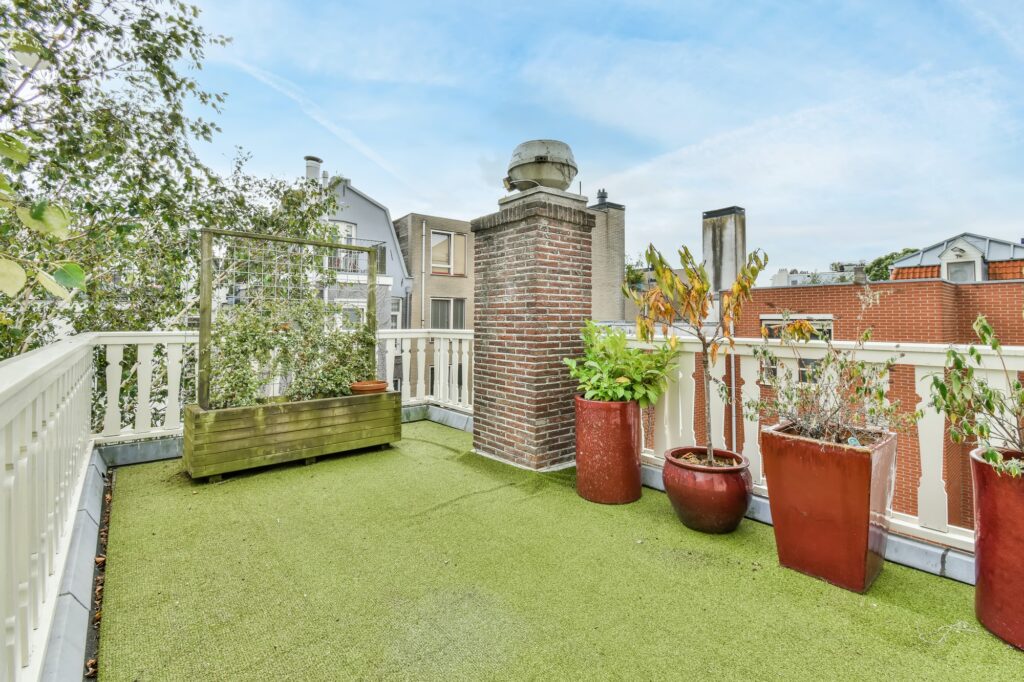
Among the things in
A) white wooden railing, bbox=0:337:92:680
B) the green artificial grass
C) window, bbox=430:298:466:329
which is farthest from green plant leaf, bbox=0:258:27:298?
window, bbox=430:298:466:329

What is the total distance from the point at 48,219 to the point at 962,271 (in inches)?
728

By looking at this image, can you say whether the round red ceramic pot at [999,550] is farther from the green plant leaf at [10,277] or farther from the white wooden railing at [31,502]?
the white wooden railing at [31,502]

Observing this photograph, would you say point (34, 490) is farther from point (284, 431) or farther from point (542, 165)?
point (542, 165)

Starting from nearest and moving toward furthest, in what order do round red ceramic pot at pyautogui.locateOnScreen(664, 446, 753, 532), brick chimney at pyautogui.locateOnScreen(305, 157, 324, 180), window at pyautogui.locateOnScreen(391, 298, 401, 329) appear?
round red ceramic pot at pyautogui.locateOnScreen(664, 446, 753, 532) → brick chimney at pyautogui.locateOnScreen(305, 157, 324, 180) → window at pyautogui.locateOnScreen(391, 298, 401, 329)

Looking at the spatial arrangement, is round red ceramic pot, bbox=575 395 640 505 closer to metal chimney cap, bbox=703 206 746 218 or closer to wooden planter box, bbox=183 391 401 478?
wooden planter box, bbox=183 391 401 478

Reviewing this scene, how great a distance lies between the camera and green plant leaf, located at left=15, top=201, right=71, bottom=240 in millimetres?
623

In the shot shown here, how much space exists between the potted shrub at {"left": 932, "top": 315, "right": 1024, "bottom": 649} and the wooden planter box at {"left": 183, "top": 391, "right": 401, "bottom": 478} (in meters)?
3.73

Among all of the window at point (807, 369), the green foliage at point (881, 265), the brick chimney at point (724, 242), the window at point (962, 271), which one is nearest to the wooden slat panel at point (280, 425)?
the window at point (807, 369)

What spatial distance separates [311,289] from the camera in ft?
14.1

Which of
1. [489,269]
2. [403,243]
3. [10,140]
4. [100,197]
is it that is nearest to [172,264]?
[100,197]

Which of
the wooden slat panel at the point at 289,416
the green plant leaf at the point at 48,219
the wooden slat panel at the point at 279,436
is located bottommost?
the wooden slat panel at the point at 279,436

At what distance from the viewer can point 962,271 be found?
13266 millimetres

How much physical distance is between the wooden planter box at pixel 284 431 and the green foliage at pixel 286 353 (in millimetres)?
202

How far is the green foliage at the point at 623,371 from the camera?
118 inches
